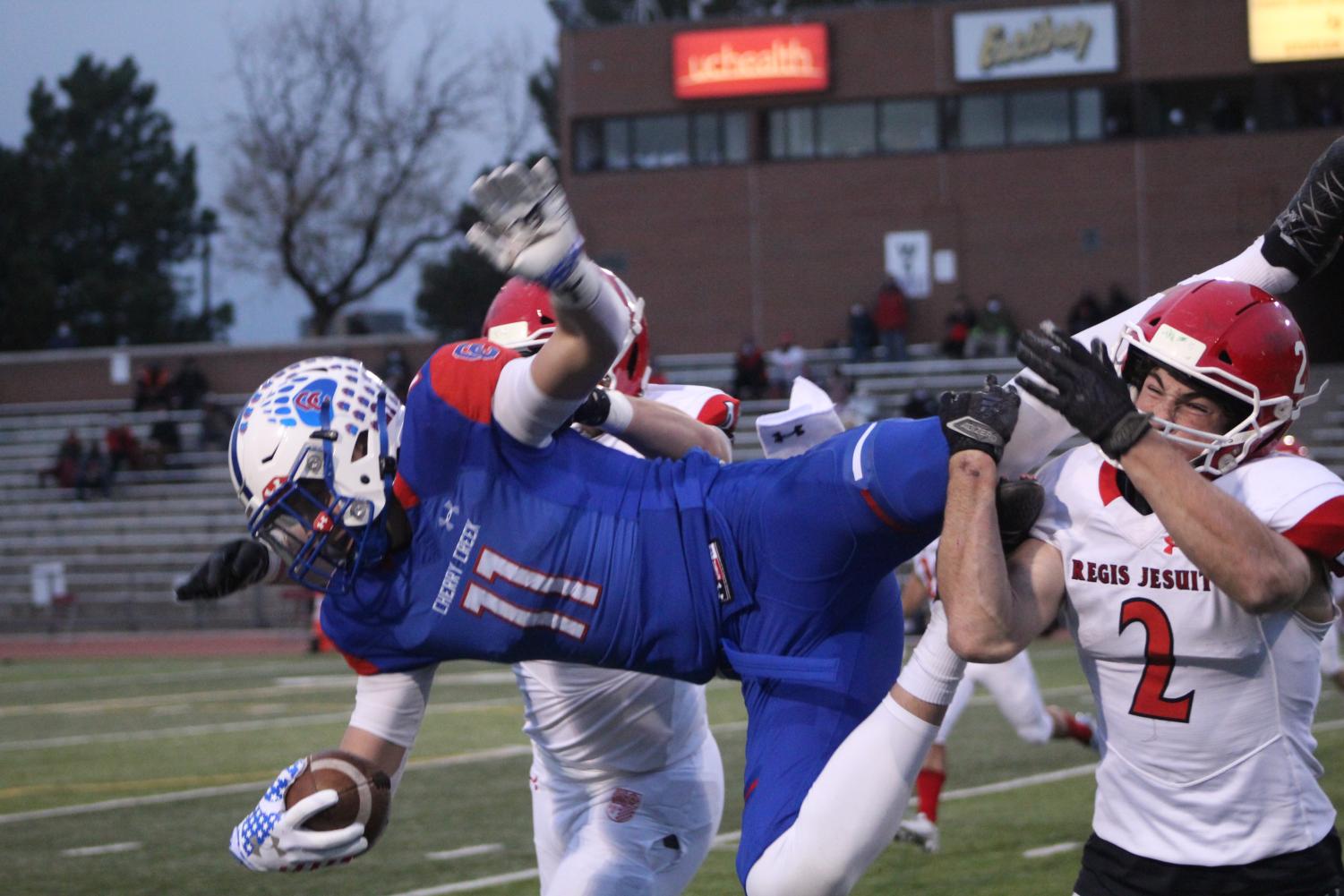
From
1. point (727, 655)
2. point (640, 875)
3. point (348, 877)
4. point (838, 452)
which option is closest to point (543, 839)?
point (640, 875)

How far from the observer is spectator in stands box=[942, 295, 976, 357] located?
23.4 m

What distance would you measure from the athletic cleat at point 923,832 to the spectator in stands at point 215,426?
18687mm

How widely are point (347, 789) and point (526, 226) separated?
113cm

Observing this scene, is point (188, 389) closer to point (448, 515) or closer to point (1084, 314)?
point (1084, 314)

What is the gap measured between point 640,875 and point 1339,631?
13040mm

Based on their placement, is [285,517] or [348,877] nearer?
[285,517]

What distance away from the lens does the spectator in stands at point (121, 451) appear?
78.3 feet

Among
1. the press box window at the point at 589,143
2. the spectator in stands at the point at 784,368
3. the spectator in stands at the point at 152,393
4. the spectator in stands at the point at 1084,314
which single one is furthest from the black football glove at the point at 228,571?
the press box window at the point at 589,143

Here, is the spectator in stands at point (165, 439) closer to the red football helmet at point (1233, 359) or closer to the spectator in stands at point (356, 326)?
the spectator in stands at point (356, 326)

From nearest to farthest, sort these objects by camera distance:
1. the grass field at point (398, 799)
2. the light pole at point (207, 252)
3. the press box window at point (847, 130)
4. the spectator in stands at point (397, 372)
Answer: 1. the grass field at point (398, 799)
2. the spectator in stands at point (397, 372)
3. the press box window at point (847, 130)
4. the light pole at point (207, 252)

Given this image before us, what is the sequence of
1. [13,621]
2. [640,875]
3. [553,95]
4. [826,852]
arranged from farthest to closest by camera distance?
1. [553,95]
2. [13,621]
3. [640,875]
4. [826,852]

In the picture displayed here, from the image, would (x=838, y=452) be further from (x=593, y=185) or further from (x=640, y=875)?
(x=593, y=185)

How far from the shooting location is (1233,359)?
9.53 ft

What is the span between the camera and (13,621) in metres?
21.7
